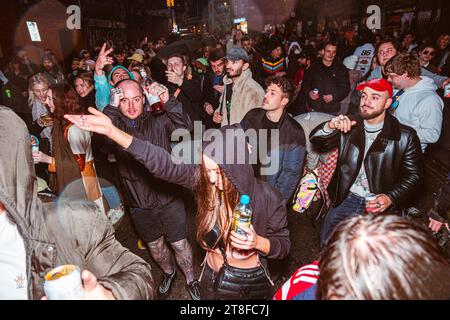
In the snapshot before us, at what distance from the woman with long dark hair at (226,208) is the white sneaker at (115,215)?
9.54 feet

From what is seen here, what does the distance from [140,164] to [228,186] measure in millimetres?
1327

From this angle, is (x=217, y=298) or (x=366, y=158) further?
(x=366, y=158)

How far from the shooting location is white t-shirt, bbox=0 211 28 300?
1.61 m

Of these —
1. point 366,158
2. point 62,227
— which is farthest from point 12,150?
point 366,158

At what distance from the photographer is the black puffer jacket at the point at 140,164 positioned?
3285mm

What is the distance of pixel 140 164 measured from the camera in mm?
3299

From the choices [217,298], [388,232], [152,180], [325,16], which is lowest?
[217,298]

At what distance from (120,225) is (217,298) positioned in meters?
3.28

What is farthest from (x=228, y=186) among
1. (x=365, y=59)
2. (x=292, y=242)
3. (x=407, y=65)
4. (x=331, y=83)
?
(x=365, y=59)

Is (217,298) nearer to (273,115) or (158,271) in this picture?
(158,271)

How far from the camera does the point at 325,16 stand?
29.0 meters

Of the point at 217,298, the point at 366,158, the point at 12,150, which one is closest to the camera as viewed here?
the point at 12,150

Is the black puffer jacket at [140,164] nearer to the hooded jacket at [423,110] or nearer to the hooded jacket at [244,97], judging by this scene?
the hooded jacket at [244,97]

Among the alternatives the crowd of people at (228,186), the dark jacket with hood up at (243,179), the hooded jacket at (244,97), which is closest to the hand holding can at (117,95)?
the crowd of people at (228,186)
